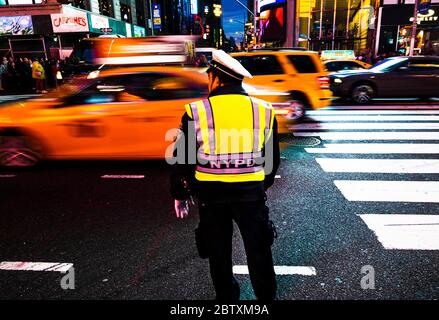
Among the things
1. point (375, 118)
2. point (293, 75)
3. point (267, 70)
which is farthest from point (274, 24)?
point (293, 75)

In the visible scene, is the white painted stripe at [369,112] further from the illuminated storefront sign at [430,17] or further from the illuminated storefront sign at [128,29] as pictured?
the illuminated storefront sign at [128,29]

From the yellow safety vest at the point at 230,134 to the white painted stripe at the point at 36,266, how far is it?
1934 millimetres

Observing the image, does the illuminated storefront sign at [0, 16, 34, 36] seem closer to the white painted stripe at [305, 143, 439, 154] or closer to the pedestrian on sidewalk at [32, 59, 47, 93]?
the pedestrian on sidewalk at [32, 59, 47, 93]

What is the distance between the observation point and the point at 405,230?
3957 millimetres

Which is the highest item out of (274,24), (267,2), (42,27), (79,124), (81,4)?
(267,2)

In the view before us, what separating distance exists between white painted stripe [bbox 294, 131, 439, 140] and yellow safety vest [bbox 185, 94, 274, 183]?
6.36 meters

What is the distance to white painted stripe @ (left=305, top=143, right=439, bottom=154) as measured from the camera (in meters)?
7.01

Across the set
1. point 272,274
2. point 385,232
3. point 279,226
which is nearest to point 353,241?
point 385,232

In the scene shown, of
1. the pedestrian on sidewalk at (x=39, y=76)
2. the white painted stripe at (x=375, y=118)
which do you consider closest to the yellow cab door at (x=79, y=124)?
the white painted stripe at (x=375, y=118)

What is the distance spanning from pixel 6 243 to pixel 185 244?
1.98m

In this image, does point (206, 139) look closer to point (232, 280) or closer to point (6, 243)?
point (232, 280)

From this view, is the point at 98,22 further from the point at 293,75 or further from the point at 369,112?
the point at 369,112

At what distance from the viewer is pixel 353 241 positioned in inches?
147

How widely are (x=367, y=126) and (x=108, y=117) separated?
22.1 ft
